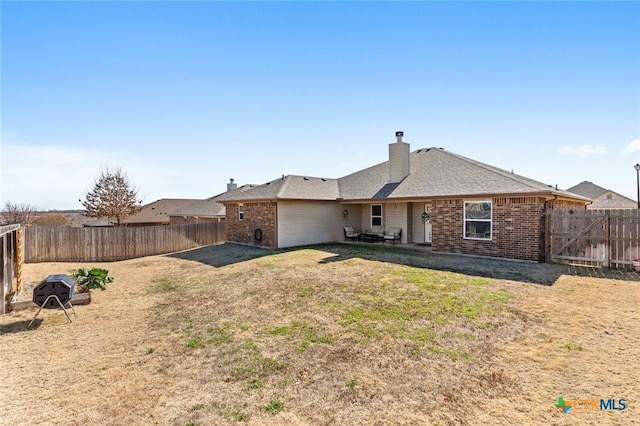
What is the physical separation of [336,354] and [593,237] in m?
10.3

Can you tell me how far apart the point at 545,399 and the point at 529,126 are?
1500 cm

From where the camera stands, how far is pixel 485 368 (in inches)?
169

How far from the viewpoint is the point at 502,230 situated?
11992 mm

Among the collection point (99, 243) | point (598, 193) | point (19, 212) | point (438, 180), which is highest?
point (598, 193)

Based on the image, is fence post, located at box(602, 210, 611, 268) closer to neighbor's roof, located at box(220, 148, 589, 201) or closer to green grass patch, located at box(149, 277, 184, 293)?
neighbor's roof, located at box(220, 148, 589, 201)

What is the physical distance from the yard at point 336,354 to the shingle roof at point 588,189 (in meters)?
45.8

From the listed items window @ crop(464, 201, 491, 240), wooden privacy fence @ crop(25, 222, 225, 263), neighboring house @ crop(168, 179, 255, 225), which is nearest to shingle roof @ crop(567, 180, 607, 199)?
window @ crop(464, 201, 491, 240)

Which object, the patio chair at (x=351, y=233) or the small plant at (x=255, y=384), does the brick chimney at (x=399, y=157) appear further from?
the small plant at (x=255, y=384)

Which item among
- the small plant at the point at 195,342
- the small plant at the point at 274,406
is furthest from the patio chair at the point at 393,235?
the small plant at the point at 274,406

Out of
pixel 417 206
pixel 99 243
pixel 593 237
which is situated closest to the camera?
pixel 593 237

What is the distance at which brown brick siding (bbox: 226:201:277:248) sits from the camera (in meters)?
16.2

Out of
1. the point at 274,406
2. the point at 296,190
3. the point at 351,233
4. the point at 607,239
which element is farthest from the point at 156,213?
the point at 607,239

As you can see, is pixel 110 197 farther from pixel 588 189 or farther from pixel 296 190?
pixel 588 189

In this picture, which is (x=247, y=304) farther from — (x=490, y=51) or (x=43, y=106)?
(x=490, y=51)
